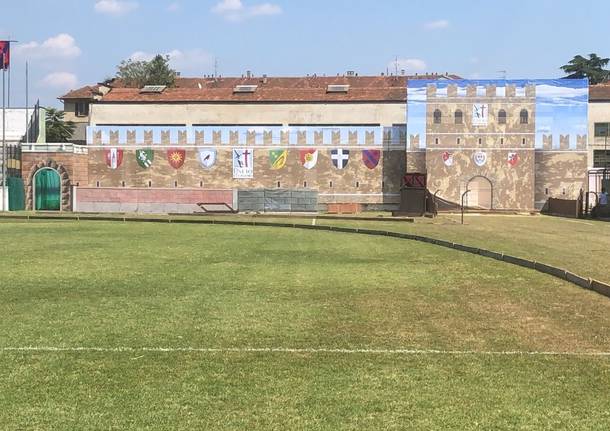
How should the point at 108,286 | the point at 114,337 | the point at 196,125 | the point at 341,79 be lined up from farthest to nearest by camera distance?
the point at 341,79 → the point at 196,125 → the point at 108,286 → the point at 114,337

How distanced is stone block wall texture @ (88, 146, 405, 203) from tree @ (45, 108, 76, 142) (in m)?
18.8

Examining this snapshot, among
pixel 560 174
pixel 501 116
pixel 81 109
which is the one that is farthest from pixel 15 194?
pixel 560 174

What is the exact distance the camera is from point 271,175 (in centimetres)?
4866

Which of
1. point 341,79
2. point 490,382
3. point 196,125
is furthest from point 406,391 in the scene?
point 341,79

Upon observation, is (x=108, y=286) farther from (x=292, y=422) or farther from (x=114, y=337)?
(x=292, y=422)

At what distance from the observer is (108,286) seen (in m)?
10.5

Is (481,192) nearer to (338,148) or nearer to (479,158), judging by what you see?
(479,158)

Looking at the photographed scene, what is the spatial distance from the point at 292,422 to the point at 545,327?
417 centimetres

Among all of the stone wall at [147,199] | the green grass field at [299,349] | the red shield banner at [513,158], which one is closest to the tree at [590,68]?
the red shield banner at [513,158]

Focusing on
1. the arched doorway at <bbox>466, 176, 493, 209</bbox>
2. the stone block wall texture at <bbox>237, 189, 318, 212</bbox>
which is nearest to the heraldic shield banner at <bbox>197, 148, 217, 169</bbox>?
the stone block wall texture at <bbox>237, 189, 318, 212</bbox>

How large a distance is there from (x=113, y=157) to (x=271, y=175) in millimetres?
11910

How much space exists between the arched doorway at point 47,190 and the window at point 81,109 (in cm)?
2500

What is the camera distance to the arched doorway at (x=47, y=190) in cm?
4781

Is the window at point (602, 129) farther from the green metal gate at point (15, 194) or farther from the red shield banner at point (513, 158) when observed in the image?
the green metal gate at point (15, 194)
